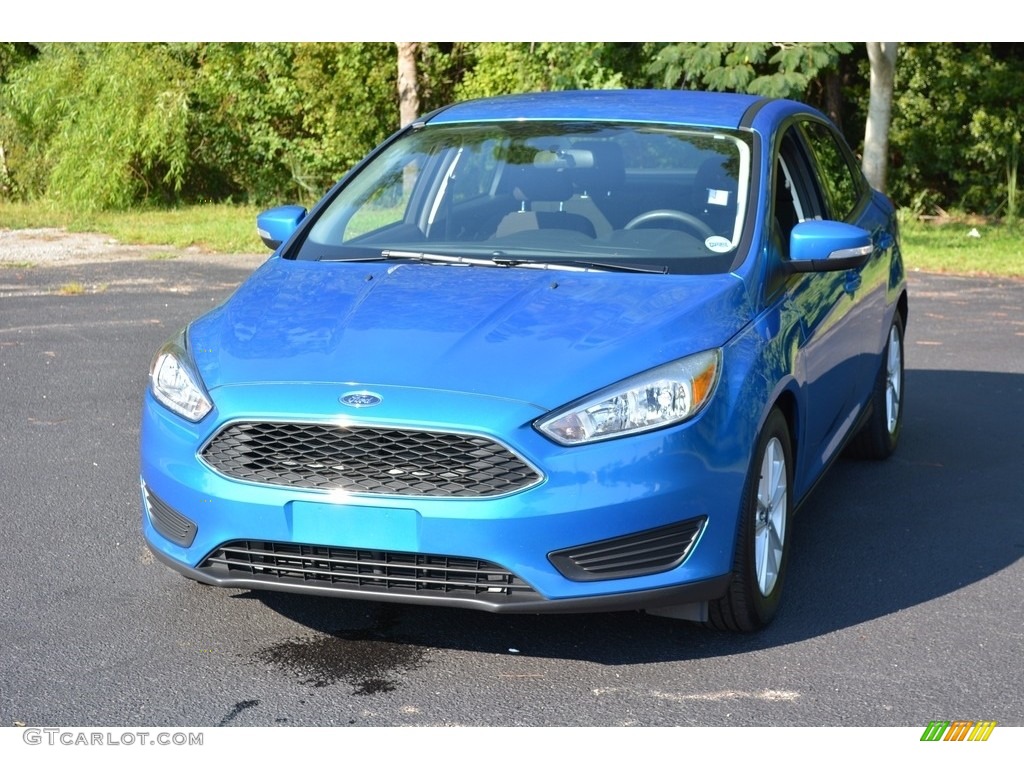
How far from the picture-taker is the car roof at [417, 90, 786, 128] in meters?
5.73

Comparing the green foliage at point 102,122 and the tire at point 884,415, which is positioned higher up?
the tire at point 884,415

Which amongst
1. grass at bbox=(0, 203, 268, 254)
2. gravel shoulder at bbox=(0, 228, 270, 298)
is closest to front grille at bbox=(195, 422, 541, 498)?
gravel shoulder at bbox=(0, 228, 270, 298)

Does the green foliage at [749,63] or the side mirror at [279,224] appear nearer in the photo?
the side mirror at [279,224]

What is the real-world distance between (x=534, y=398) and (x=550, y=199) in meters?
1.62

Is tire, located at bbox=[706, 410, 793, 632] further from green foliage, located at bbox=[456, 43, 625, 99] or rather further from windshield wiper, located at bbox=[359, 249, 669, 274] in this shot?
green foliage, located at bbox=[456, 43, 625, 99]

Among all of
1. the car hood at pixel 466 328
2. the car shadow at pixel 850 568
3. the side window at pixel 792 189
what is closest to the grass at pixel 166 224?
the car shadow at pixel 850 568

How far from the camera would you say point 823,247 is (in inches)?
198

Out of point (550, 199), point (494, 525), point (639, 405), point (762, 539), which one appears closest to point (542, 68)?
point (550, 199)

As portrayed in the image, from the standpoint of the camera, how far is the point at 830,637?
4605 millimetres

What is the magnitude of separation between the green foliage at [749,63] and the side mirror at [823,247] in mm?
14387

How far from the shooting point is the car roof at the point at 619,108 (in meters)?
5.73

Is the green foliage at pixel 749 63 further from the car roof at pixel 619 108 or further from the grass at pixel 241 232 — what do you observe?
the car roof at pixel 619 108
